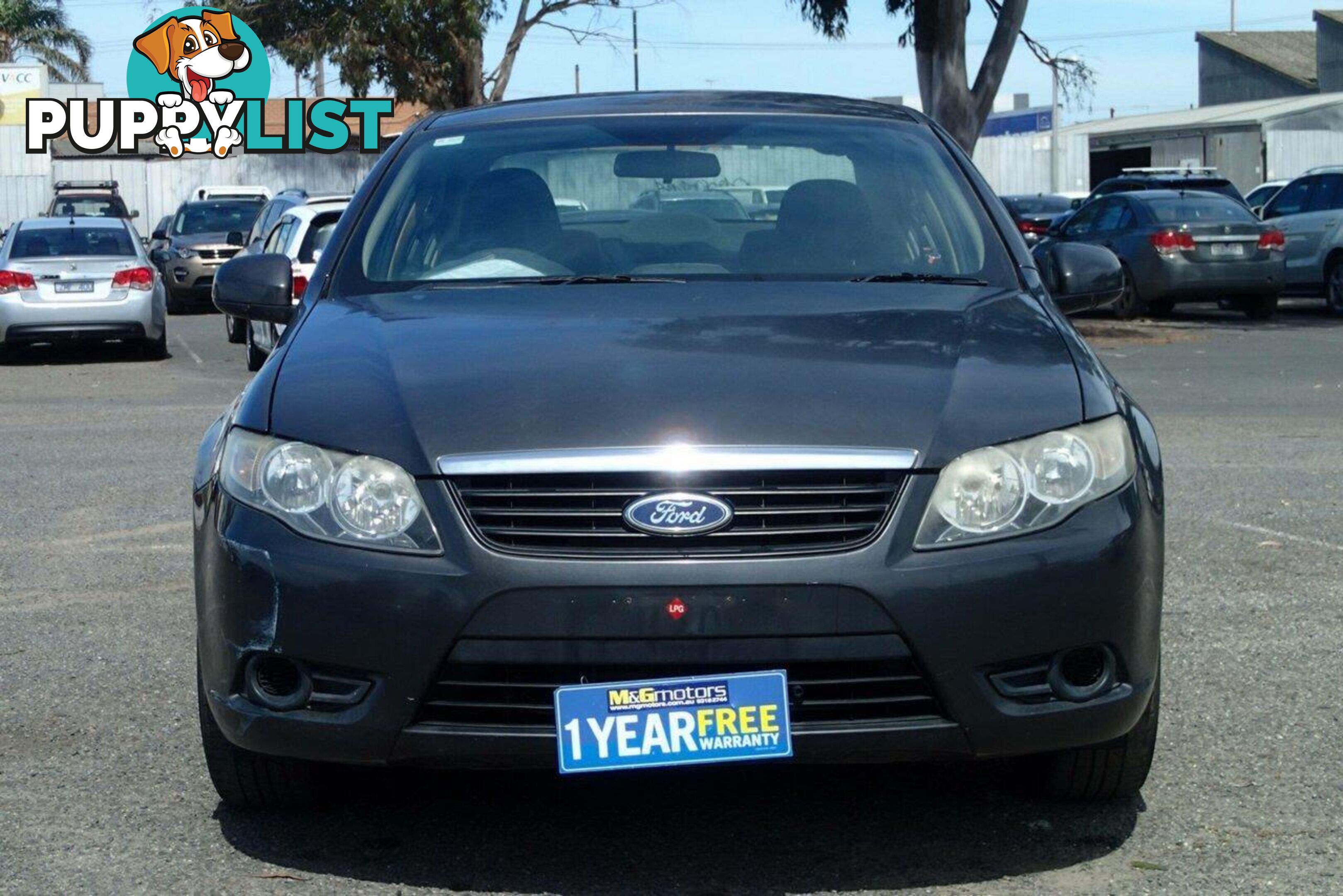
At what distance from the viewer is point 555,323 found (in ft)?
13.8

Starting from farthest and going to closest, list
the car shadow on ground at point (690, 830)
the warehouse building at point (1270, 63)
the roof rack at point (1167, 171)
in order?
the warehouse building at point (1270, 63)
the roof rack at point (1167, 171)
the car shadow on ground at point (690, 830)

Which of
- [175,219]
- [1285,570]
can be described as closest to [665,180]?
[1285,570]

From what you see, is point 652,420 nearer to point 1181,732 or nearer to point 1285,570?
point 1181,732

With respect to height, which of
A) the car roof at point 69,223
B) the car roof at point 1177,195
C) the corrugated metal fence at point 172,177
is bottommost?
the car roof at point 69,223

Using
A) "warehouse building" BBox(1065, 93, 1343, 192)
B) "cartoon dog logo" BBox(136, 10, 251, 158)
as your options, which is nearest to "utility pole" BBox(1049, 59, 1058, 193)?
"warehouse building" BBox(1065, 93, 1343, 192)

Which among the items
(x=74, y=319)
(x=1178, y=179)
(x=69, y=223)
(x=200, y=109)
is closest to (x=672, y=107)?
(x=74, y=319)

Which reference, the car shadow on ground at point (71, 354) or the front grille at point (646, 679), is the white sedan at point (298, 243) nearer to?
the car shadow on ground at point (71, 354)

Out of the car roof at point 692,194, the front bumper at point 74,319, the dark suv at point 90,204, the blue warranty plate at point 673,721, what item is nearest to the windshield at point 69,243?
the front bumper at point 74,319

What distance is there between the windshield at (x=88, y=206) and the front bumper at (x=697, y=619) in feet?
107

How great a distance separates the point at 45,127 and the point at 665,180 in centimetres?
5018

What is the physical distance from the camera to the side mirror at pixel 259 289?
5.16 m

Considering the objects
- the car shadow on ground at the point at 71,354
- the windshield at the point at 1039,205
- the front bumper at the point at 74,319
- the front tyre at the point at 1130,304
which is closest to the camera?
the front bumper at the point at 74,319

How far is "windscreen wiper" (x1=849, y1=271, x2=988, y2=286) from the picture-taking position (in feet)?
15.2

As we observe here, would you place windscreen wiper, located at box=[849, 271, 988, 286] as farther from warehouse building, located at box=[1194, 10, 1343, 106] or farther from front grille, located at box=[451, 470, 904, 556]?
warehouse building, located at box=[1194, 10, 1343, 106]
